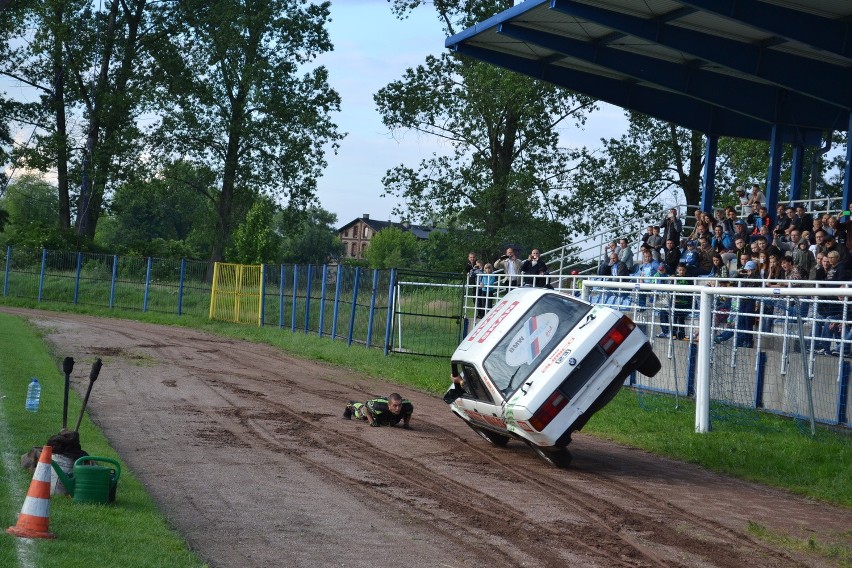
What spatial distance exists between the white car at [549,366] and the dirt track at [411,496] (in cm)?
62

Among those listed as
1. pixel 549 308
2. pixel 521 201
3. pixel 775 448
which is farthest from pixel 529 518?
pixel 521 201

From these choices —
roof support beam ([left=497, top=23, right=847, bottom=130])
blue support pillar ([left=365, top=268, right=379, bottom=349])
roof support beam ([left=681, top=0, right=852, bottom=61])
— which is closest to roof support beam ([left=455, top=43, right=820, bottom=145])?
roof support beam ([left=497, top=23, right=847, bottom=130])

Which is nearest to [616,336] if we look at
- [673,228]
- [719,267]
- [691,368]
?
[691,368]

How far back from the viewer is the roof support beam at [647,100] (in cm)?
2703

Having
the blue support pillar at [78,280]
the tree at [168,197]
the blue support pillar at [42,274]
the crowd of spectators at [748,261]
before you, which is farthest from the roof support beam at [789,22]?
the tree at [168,197]

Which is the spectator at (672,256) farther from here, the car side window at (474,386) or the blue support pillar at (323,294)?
the blue support pillar at (323,294)

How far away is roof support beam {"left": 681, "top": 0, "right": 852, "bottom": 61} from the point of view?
19.8m

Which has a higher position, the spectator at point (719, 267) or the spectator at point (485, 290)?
the spectator at point (719, 267)

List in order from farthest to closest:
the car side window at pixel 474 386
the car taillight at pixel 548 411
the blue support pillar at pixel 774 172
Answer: the blue support pillar at pixel 774 172, the car side window at pixel 474 386, the car taillight at pixel 548 411

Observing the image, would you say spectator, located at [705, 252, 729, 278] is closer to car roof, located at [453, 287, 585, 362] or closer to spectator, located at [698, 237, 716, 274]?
spectator, located at [698, 237, 716, 274]

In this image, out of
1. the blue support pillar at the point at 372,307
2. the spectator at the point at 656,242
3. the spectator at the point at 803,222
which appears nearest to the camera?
the spectator at the point at 803,222

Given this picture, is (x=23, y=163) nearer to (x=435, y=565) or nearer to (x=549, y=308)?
(x=549, y=308)

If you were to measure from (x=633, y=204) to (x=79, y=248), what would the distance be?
27.5 metres

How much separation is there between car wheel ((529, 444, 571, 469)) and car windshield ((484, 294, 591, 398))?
0.89 metres
